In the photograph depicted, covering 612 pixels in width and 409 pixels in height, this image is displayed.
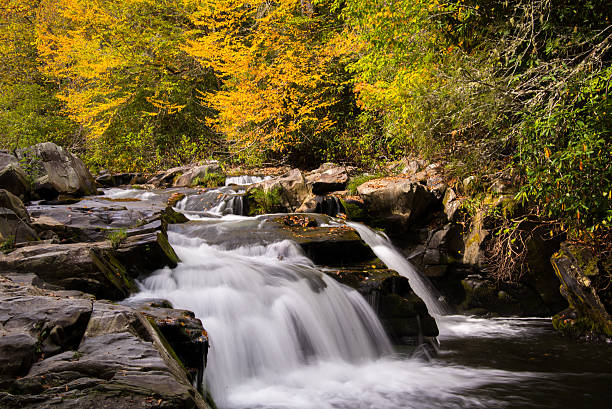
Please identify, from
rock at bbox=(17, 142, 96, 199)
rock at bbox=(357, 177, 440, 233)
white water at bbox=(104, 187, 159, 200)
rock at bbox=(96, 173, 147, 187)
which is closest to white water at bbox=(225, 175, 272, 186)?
white water at bbox=(104, 187, 159, 200)

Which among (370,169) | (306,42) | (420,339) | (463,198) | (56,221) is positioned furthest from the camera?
(306,42)

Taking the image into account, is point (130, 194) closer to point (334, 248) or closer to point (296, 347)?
point (334, 248)

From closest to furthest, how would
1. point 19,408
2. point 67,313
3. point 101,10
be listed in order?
1. point 19,408
2. point 67,313
3. point 101,10

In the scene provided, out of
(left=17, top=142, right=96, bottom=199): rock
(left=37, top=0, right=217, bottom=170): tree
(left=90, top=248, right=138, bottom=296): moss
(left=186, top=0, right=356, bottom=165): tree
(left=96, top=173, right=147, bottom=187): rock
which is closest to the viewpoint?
(left=90, top=248, right=138, bottom=296): moss

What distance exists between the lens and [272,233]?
23.6 feet

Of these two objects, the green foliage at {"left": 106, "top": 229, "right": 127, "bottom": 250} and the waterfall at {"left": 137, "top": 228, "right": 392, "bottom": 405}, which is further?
the green foliage at {"left": 106, "top": 229, "right": 127, "bottom": 250}

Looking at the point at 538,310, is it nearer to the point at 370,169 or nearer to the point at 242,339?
the point at 242,339

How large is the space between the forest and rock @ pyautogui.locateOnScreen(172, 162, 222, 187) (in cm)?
78

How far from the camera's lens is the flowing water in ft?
13.2

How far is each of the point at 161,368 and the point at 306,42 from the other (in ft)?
43.0

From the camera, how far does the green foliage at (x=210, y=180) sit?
42.6ft

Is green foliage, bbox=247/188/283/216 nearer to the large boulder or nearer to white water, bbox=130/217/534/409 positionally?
white water, bbox=130/217/534/409

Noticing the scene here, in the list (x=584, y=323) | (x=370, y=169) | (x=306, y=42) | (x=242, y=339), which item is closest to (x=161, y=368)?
(x=242, y=339)

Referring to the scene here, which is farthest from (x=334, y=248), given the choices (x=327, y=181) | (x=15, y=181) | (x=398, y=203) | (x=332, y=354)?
(x=15, y=181)
